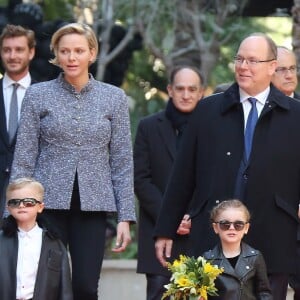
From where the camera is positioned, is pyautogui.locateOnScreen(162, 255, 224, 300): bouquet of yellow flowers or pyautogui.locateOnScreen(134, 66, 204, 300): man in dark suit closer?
pyautogui.locateOnScreen(162, 255, 224, 300): bouquet of yellow flowers

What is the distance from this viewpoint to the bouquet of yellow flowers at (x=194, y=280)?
293 inches

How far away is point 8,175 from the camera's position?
30.5 feet

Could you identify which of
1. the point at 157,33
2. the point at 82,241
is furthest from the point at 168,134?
the point at 157,33

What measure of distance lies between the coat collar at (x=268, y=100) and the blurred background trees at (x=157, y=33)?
430 cm

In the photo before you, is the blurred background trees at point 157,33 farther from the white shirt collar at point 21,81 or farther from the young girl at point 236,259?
the young girl at point 236,259

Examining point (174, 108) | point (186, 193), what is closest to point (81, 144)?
point (186, 193)

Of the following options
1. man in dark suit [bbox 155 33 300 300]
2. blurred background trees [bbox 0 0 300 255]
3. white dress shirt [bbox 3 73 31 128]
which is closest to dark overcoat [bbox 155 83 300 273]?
man in dark suit [bbox 155 33 300 300]

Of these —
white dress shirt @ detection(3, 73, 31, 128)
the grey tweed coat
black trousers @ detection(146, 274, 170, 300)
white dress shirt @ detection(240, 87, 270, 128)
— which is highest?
white dress shirt @ detection(3, 73, 31, 128)

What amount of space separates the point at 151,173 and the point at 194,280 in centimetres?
292

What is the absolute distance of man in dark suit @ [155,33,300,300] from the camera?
786cm

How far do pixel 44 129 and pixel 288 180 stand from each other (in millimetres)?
1504

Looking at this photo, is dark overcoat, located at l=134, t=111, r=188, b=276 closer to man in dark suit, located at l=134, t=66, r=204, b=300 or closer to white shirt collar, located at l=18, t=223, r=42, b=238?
man in dark suit, located at l=134, t=66, r=204, b=300

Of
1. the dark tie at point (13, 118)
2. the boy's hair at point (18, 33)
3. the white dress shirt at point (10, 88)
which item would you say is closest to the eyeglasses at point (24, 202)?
the dark tie at point (13, 118)

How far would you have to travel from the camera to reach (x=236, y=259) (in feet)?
25.5
